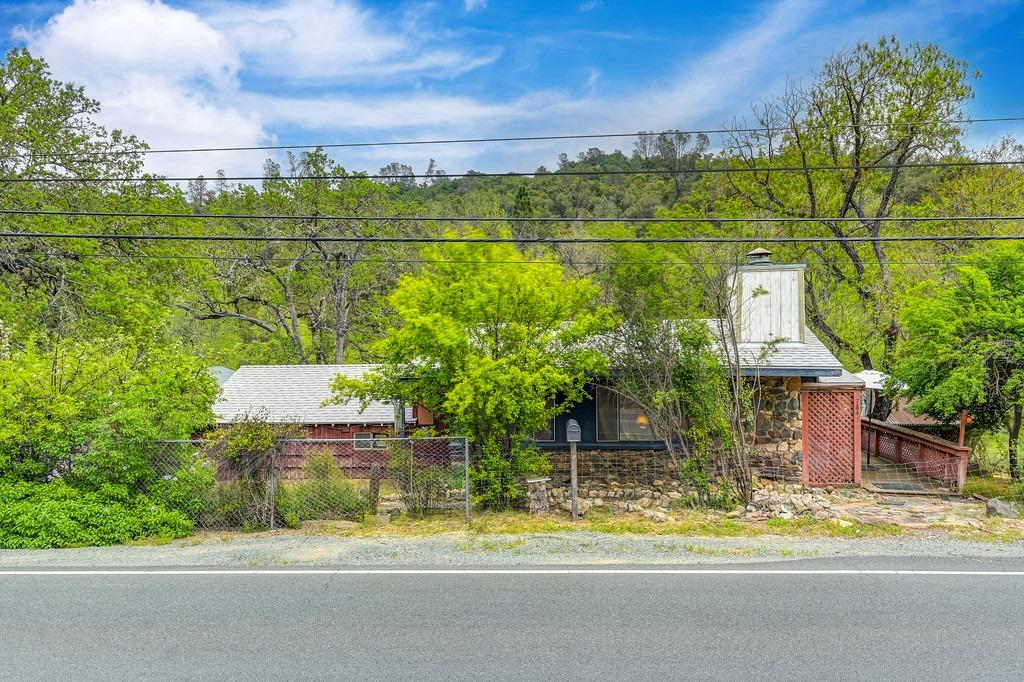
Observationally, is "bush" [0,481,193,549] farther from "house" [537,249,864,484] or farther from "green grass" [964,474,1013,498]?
"green grass" [964,474,1013,498]

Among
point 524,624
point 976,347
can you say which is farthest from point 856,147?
point 524,624

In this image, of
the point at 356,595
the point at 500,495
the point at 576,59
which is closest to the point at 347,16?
the point at 576,59

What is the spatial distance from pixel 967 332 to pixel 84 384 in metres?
15.8

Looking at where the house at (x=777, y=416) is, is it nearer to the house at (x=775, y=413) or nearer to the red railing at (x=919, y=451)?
the house at (x=775, y=413)

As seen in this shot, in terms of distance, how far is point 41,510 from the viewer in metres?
8.44

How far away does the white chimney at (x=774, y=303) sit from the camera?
13789 mm

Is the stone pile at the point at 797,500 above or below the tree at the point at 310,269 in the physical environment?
below

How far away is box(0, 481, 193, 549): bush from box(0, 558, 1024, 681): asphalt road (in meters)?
1.35

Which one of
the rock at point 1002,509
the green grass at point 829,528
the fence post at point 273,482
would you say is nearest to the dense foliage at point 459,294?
the fence post at point 273,482

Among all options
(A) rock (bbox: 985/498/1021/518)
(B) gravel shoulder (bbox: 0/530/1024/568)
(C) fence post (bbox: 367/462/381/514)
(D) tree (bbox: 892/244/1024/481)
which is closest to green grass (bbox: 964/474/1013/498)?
(D) tree (bbox: 892/244/1024/481)

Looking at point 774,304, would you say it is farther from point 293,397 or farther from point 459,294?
point 293,397

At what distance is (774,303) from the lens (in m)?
13.9

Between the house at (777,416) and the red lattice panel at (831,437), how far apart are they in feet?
0.06

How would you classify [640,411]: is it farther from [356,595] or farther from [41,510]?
[41,510]
